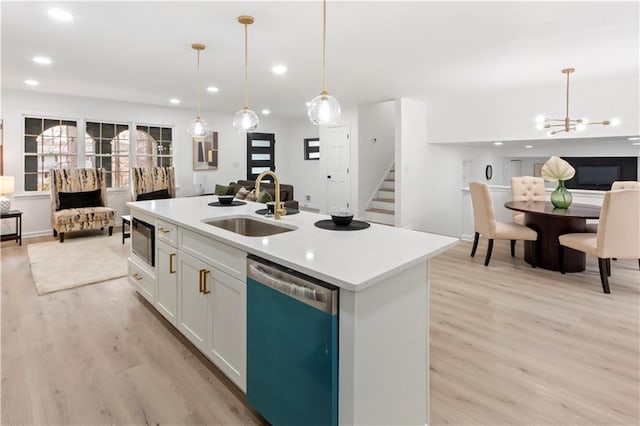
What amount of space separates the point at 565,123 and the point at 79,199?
739 centimetres

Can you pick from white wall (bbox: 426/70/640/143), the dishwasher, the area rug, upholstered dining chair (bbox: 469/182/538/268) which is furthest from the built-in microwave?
white wall (bbox: 426/70/640/143)

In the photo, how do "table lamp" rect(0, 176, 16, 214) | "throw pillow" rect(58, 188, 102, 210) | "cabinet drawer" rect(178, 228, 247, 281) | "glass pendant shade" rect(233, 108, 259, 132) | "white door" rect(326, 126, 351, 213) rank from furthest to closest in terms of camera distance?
"white door" rect(326, 126, 351, 213)
"throw pillow" rect(58, 188, 102, 210)
"table lamp" rect(0, 176, 16, 214)
"glass pendant shade" rect(233, 108, 259, 132)
"cabinet drawer" rect(178, 228, 247, 281)

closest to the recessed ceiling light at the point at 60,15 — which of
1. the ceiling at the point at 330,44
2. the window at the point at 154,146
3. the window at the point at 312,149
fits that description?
the ceiling at the point at 330,44

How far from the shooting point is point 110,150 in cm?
679

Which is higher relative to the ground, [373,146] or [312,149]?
[312,149]

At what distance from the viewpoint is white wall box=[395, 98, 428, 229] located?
6102 millimetres

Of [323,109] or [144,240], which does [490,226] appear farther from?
[144,240]

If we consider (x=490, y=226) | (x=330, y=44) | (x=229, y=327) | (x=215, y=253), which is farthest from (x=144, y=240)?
(x=490, y=226)

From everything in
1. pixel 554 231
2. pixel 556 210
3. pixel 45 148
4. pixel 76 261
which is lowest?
pixel 76 261

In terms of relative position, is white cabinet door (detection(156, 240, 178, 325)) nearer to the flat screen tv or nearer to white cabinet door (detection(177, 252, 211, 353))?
white cabinet door (detection(177, 252, 211, 353))

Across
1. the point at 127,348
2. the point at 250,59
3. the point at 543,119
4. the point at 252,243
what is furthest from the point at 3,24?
the point at 543,119

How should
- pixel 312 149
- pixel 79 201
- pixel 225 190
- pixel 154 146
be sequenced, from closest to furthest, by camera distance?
pixel 79 201
pixel 225 190
pixel 154 146
pixel 312 149

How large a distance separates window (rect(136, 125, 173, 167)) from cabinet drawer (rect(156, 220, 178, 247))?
505cm

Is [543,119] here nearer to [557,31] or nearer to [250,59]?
[557,31]
